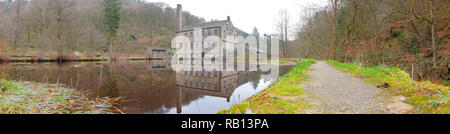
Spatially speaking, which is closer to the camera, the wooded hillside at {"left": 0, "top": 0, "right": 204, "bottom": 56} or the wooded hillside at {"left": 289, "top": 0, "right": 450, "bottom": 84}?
the wooded hillside at {"left": 289, "top": 0, "right": 450, "bottom": 84}

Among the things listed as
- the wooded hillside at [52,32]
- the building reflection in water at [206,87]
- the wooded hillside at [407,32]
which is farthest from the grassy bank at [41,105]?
the wooded hillside at [52,32]

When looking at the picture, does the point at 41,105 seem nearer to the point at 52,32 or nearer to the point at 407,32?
the point at 407,32

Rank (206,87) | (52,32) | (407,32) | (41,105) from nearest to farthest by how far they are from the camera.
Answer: (41,105) → (206,87) → (407,32) → (52,32)

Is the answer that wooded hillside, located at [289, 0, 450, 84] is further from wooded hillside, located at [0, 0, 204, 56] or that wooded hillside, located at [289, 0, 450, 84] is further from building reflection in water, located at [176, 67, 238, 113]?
wooded hillside, located at [0, 0, 204, 56]

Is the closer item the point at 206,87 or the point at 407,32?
the point at 206,87

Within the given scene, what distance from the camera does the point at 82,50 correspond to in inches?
1093

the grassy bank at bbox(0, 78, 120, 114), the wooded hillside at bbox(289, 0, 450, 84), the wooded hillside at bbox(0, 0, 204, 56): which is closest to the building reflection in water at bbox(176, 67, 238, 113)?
the grassy bank at bbox(0, 78, 120, 114)

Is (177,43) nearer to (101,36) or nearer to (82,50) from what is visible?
(101,36)

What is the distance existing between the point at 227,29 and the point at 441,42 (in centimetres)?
2870

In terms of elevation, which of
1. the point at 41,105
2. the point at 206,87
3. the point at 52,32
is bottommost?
→ the point at 206,87

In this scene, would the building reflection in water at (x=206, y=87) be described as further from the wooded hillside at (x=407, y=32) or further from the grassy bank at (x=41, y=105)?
the wooded hillside at (x=407, y=32)

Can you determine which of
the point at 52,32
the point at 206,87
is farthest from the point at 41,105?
the point at 52,32

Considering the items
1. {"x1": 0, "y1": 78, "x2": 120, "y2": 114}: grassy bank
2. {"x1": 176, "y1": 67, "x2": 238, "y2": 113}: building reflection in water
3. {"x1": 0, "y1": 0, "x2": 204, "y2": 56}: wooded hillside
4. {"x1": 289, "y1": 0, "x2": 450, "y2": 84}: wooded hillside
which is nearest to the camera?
{"x1": 0, "y1": 78, "x2": 120, "y2": 114}: grassy bank
